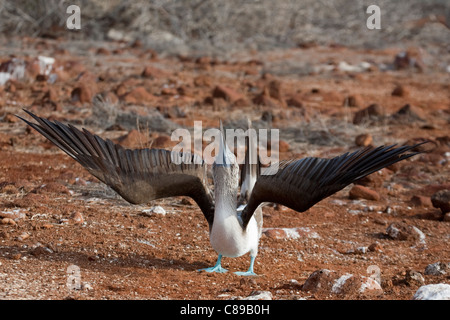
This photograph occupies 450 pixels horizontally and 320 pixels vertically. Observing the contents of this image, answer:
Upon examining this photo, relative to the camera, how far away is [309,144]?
918cm

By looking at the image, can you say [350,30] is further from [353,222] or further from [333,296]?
[333,296]

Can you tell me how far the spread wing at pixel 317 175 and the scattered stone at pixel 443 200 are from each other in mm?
2756

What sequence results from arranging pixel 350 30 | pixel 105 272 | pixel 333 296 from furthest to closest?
pixel 350 30 → pixel 105 272 → pixel 333 296

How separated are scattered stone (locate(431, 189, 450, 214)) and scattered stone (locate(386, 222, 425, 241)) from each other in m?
0.73

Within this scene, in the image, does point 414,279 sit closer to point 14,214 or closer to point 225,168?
point 225,168

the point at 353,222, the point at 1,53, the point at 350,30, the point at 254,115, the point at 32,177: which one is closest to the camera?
the point at 353,222

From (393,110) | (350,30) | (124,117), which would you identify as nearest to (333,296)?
(124,117)

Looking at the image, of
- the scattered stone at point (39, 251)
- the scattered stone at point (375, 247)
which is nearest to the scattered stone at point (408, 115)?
the scattered stone at point (375, 247)

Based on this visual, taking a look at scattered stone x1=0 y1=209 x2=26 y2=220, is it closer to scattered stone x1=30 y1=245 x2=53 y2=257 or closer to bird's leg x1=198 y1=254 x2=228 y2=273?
scattered stone x1=30 y1=245 x2=53 y2=257

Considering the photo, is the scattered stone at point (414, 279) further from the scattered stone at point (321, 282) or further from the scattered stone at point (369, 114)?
the scattered stone at point (369, 114)

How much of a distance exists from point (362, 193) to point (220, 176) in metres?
3.00

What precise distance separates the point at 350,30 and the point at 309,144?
11.0 meters

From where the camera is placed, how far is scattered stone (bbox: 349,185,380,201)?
719 centimetres

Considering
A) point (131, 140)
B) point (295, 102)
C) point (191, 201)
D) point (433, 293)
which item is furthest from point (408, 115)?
point (433, 293)
